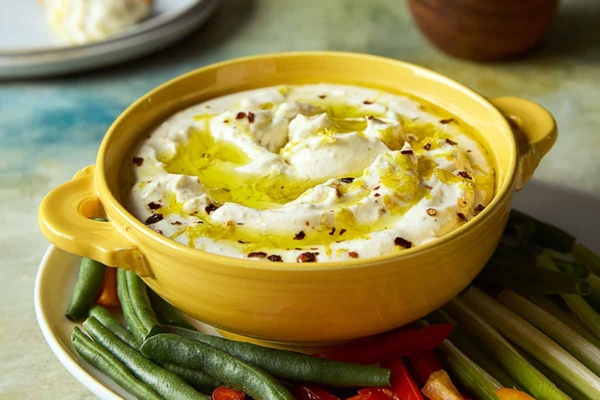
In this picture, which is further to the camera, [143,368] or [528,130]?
[528,130]

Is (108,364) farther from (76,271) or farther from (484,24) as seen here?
(484,24)

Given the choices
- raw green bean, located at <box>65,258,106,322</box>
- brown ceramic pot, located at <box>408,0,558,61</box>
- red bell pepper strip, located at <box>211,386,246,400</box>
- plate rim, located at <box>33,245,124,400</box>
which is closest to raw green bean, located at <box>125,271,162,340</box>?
raw green bean, located at <box>65,258,106,322</box>

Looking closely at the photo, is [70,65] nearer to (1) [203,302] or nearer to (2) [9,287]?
(2) [9,287]

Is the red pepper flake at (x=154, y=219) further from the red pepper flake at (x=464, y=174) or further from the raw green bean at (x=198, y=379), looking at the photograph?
the red pepper flake at (x=464, y=174)

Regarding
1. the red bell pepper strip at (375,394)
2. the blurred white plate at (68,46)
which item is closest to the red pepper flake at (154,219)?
the red bell pepper strip at (375,394)

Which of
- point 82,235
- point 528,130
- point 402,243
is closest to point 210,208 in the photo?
point 82,235

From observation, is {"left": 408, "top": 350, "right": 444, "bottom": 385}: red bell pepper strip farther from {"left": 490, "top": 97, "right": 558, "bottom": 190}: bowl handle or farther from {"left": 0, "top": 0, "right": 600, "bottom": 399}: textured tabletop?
{"left": 0, "top": 0, "right": 600, "bottom": 399}: textured tabletop
